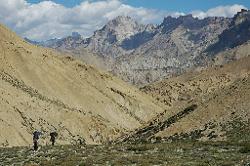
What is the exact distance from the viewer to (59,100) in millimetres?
122125

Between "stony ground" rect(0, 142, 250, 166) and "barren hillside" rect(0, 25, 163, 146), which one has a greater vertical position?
"barren hillside" rect(0, 25, 163, 146)

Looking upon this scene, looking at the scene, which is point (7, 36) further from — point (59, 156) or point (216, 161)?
point (216, 161)

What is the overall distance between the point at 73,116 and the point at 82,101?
65.3 feet

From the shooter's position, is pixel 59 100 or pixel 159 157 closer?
pixel 159 157

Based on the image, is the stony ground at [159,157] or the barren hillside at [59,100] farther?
the barren hillside at [59,100]

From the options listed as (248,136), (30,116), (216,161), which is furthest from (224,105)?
(30,116)

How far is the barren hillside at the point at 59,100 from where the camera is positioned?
326 feet

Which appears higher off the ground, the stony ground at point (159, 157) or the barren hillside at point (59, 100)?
the barren hillside at point (59, 100)

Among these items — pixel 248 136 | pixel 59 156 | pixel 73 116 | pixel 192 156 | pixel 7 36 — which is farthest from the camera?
pixel 7 36

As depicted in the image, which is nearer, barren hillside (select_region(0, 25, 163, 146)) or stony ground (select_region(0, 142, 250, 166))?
stony ground (select_region(0, 142, 250, 166))

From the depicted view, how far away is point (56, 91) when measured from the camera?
127062mm

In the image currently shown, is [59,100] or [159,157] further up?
[59,100]

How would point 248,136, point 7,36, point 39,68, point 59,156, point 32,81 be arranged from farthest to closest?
point 7,36, point 39,68, point 32,81, point 248,136, point 59,156

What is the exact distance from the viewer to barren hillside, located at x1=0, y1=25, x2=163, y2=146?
326 feet
